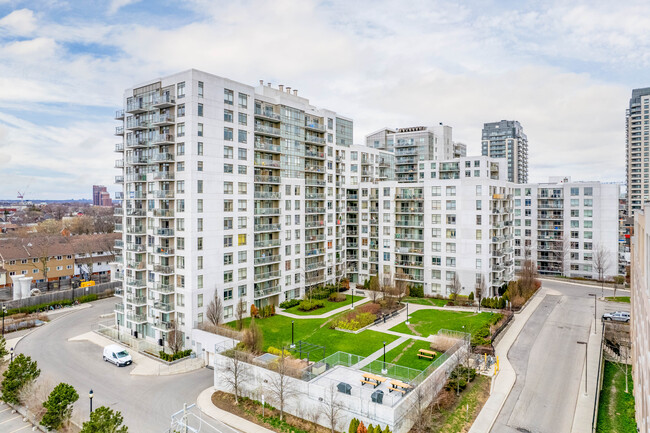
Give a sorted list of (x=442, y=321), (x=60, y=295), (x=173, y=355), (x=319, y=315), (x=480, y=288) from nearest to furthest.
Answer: (x=173, y=355), (x=442, y=321), (x=319, y=315), (x=480, y=288), (x=60, y=295)

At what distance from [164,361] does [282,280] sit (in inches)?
786

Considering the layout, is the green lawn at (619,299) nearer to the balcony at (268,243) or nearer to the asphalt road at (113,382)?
the balcony at (268,243)

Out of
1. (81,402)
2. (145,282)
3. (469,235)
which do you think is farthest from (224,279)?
(469,235)

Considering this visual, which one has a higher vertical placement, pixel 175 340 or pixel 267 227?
pixel 267 227

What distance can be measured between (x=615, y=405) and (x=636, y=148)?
388 ft

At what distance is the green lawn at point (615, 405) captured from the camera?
27.4 meters

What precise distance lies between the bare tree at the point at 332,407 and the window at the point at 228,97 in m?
34.2

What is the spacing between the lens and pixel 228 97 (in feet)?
155

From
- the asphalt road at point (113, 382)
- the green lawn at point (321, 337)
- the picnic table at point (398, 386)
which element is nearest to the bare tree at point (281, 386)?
the asphalt road at point (113, 382)

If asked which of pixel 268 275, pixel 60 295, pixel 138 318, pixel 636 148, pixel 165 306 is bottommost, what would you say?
pixel 60 295

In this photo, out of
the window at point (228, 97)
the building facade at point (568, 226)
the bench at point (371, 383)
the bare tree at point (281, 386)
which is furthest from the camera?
the building facade at point (568, 226)

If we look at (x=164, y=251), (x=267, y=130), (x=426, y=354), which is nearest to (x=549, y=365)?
(x=426, y=354)

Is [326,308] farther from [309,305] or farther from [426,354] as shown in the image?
[426,354]

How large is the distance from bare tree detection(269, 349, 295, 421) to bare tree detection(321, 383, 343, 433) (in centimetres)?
299
